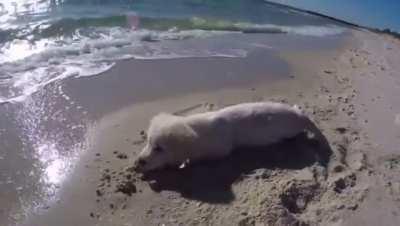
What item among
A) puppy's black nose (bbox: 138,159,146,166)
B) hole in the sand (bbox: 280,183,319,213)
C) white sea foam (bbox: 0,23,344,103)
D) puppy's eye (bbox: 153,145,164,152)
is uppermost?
white sea foam (bbox: 0,23,344,103)

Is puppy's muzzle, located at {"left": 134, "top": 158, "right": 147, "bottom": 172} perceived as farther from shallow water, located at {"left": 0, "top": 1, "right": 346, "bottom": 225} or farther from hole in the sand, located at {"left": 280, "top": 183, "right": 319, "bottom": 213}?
hole in the sand, located at {"left": 280, "top": 183, "right": 319, "bottom": 213}

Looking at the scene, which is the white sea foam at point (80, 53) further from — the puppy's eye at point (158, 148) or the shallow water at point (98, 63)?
the puppy's eye at point (158, 148)

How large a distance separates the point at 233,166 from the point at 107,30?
4838 millimetres

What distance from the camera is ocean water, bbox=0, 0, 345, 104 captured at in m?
6.71

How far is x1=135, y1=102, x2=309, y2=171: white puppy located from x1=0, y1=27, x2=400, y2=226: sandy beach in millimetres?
103

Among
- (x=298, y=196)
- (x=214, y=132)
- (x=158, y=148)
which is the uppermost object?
(x=214, y=132)

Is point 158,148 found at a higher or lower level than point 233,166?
higher

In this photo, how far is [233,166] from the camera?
4.75m

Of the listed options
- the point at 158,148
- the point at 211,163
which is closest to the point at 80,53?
the point at 158,148

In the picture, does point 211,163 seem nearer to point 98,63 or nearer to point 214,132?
point 214,132

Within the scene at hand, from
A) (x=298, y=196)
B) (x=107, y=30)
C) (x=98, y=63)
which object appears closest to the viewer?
(x=298, y=196)

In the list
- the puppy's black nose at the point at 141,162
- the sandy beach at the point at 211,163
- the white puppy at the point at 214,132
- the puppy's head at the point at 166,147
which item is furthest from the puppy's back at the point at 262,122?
the puppy's black nose at the point at 141,162

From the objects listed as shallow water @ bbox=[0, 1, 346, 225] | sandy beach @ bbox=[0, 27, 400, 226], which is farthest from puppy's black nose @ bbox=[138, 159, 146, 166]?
shallow water @ bbox=[0, 1, 346, 225]

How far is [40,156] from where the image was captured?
4672 mm
